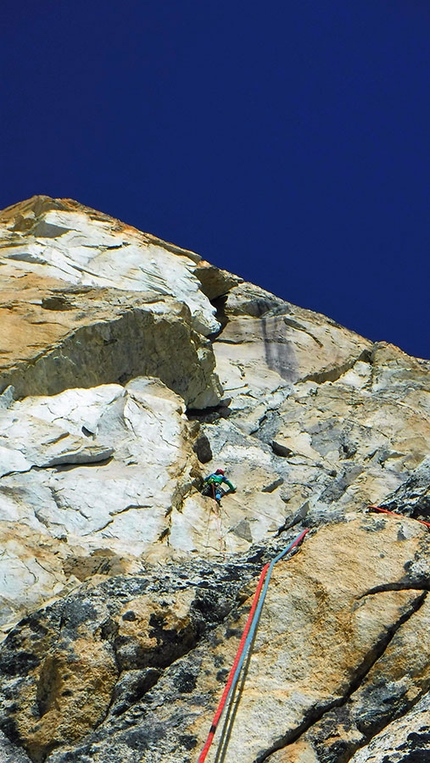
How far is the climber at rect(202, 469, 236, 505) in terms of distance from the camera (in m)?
14.4

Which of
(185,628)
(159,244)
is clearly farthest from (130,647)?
(159,244)

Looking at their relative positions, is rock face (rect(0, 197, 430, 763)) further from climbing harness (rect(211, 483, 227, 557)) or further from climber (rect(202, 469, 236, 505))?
climber (rect(202, 469, 236, 505))

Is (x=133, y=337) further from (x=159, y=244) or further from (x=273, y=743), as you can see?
(x=273, y=743)

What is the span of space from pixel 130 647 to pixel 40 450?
27.4 feet

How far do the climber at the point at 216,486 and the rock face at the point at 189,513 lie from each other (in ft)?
0.95

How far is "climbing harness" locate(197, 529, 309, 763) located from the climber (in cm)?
857

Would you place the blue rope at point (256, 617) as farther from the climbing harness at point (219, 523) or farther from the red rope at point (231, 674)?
the climbing harness at point (219, 523)

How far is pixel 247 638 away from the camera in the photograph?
16.4ft

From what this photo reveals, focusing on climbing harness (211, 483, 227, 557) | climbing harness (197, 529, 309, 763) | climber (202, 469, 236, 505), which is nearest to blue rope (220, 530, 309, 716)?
climbing harness (197, 529, 309, 763)

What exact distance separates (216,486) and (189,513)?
1.54 m

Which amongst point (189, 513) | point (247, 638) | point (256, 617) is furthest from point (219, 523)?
point (247, 638)

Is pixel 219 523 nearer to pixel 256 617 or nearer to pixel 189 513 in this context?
pixel 189 513

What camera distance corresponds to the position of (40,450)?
1312 centimetres

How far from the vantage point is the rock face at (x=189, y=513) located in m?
4.71
